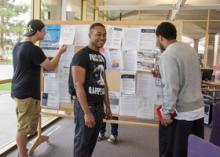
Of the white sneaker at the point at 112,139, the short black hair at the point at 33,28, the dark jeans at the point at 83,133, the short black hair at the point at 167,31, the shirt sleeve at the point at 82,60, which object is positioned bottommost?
the white sneaker at the point at 112,139

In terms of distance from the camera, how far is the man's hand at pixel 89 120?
6.66ft

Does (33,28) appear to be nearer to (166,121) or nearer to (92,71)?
(92,71)

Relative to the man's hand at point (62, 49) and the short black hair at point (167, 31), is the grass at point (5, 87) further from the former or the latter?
the short black hair at point (167, 31)

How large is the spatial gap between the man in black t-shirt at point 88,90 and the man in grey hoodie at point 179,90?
1.70 ft

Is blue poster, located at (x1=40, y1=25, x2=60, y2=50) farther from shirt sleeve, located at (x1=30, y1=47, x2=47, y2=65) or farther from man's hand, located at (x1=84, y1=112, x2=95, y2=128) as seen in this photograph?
man's hand, located at (x1=84, y1=112, x2=95, y2=128)

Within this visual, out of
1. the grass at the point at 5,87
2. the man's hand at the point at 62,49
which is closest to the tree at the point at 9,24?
the grass at the point at 5,87

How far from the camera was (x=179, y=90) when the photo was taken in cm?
199

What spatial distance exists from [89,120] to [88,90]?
9.6 inches

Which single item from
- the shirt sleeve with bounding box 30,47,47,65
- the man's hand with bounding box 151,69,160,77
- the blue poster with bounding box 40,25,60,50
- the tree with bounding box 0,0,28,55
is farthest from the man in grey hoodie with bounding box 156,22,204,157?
the tree with bounding box 0,0,28,55

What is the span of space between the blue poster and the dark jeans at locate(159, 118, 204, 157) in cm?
165

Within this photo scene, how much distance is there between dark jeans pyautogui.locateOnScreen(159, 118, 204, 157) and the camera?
2.07m

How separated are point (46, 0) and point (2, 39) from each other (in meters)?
1.60

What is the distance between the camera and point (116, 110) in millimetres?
3010

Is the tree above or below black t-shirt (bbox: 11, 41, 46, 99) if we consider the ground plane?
above
